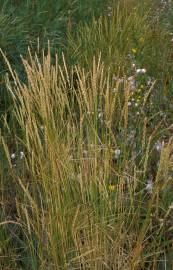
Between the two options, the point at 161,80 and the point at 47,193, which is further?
the point at 161,80

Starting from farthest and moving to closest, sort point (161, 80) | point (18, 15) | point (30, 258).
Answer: point (18, 15)
point (161, 80)
point (30, 258)

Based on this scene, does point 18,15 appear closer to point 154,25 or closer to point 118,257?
point 154,25

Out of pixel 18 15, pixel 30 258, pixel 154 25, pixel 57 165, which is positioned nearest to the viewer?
pixel 57 165

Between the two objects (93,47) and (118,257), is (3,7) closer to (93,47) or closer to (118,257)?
(93,47)

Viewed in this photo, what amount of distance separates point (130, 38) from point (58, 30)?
0.53 metres

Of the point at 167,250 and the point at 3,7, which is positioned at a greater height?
the point at 3,7

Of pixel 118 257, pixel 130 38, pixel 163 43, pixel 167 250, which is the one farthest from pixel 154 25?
pixel 118 257

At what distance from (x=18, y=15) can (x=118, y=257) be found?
237cm

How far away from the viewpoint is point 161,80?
331 cm

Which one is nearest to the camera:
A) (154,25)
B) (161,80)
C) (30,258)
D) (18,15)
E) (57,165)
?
(57,165)

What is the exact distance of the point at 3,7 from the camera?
139 inches

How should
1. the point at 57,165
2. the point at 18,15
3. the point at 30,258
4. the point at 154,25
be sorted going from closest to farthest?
the point at 57,165 < the point at 30,258 < the point at 18,15 < the point at 154,25

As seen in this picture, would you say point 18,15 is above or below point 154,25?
above

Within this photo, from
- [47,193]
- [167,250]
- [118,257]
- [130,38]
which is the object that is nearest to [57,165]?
[47,193]
